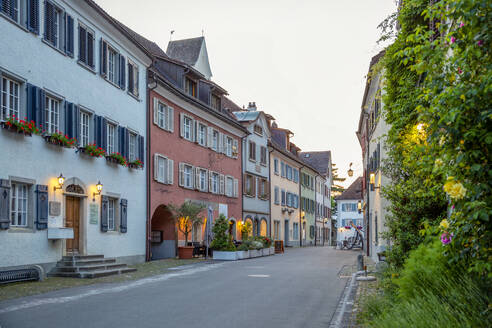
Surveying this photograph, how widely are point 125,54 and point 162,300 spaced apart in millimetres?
13552

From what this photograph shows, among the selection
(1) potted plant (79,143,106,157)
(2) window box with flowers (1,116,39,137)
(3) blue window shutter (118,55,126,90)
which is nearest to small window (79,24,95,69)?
(3) blue window shutter (118,55,126,90)

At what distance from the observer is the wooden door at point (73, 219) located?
18438 millimetres

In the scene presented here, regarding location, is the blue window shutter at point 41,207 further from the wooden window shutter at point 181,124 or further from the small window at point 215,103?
the small window at point 215,103

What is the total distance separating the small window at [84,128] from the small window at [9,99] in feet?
12.0

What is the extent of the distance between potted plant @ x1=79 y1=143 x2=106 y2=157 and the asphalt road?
4.87 meters

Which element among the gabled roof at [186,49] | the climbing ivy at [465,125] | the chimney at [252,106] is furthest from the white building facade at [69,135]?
the chimney at [252,106]

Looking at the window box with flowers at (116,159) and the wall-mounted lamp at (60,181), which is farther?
the window box with flowers at (116,159)

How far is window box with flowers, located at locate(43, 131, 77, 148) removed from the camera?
1658 cm

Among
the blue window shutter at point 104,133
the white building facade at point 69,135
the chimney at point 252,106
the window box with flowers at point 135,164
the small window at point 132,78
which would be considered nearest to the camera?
the white building facade at point 69,135

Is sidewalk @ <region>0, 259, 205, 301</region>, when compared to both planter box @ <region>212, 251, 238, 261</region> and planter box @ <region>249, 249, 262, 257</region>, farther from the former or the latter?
planter box @ <region>249, 249, 262, 257</region>

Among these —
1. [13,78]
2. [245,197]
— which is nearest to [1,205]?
[13,78]

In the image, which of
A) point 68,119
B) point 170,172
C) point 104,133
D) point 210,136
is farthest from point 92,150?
point 210,136

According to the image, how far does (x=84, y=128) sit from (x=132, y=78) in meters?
4.61

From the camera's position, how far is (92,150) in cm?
1881
